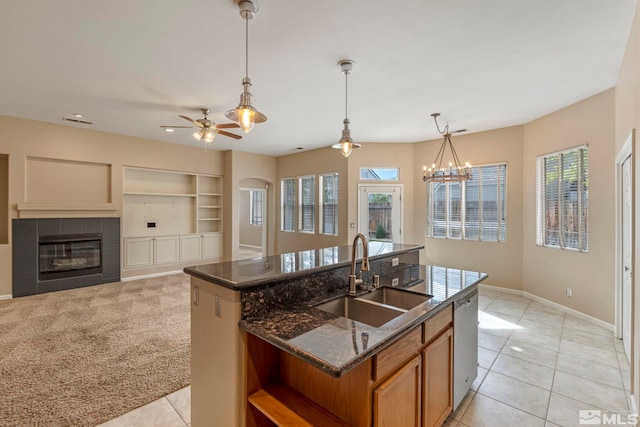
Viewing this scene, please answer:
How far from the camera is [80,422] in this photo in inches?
79.0

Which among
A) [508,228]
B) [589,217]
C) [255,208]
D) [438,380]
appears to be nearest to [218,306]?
[438,380]

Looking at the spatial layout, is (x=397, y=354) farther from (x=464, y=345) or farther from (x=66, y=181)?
(x=66, y=181)

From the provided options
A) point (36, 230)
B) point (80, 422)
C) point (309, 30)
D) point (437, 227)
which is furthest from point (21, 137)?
point (437, 227)

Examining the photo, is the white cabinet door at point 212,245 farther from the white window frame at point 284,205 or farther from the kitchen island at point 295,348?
the kitchen island at point 295,348

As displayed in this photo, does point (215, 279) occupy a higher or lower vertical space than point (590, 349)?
higher

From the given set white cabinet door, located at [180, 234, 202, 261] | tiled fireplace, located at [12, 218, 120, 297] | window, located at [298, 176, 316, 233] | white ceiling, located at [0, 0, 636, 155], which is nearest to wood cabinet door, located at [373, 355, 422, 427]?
white ceiling, located at [0, 0, 636, 155]

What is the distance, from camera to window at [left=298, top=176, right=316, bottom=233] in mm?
7301

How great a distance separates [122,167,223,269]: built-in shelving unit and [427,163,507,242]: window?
5.30m

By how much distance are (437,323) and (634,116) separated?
2372 mm

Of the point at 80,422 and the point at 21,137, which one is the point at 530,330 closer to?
the point at 80,422

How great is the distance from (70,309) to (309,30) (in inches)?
197

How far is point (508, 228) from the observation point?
5145 millimetres

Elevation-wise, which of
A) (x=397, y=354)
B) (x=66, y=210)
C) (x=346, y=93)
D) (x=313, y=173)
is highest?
(x=346, y=93)

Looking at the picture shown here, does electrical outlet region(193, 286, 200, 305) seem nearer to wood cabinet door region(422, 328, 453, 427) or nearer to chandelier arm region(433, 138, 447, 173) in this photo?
wood cabinet door region(422, 328, 453, 427)
